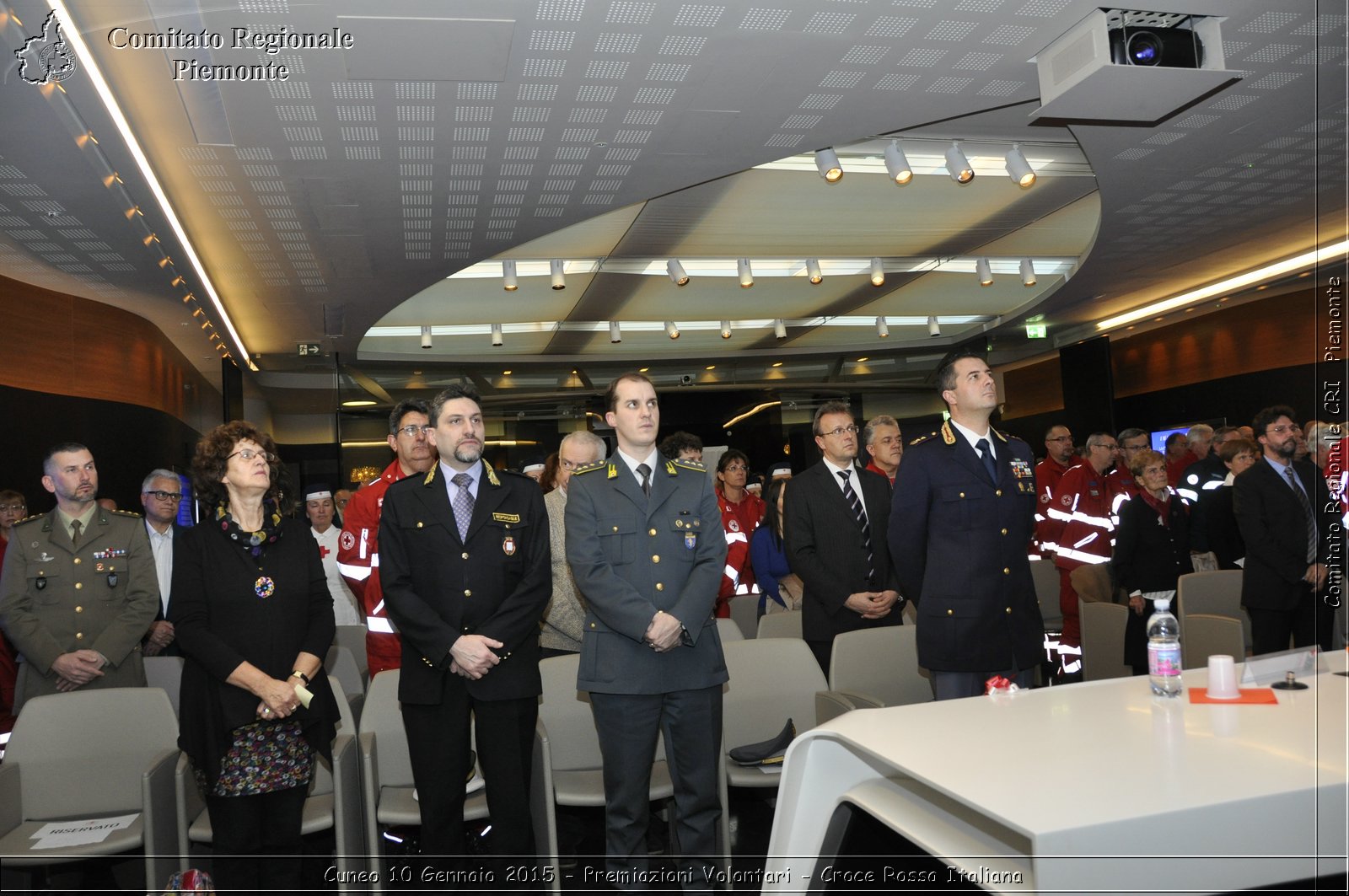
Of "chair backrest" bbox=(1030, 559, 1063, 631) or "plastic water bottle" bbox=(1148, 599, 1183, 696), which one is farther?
"chair backrest" bbox=(1030, 559, 1063, 631)

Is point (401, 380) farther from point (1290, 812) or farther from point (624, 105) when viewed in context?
point (1290, 812)

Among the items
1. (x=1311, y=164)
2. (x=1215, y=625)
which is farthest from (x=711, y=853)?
(x=1311, y=164)

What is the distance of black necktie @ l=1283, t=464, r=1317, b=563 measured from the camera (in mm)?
3827

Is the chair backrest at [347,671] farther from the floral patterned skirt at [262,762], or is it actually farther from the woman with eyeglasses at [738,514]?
the woman with eyeglasses at [738,514]

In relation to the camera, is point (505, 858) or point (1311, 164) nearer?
point (505, 858)

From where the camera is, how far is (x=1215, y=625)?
161 inches

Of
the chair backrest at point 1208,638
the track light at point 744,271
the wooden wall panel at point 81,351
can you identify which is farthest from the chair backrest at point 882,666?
the wooden wall panel at point 81,351

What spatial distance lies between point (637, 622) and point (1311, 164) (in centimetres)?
589

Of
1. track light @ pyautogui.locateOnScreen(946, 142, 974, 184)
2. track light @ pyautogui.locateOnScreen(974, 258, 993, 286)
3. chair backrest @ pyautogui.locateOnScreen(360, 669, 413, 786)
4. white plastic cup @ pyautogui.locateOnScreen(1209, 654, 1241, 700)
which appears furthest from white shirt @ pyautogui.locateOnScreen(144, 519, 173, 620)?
track light @ pyautogui.locateOnScreen(974, 258, 993, 286)

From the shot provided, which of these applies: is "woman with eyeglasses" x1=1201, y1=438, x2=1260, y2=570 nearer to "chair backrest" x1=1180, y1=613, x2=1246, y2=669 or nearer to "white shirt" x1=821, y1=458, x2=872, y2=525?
"chair backrest" x1=1180, y1=613, x2=1246, y2=669

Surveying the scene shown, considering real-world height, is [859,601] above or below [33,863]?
above

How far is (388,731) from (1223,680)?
8.75 feet

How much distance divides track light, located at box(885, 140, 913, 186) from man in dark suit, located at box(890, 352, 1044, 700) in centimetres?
301

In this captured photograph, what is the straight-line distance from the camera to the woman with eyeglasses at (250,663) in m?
2.82
